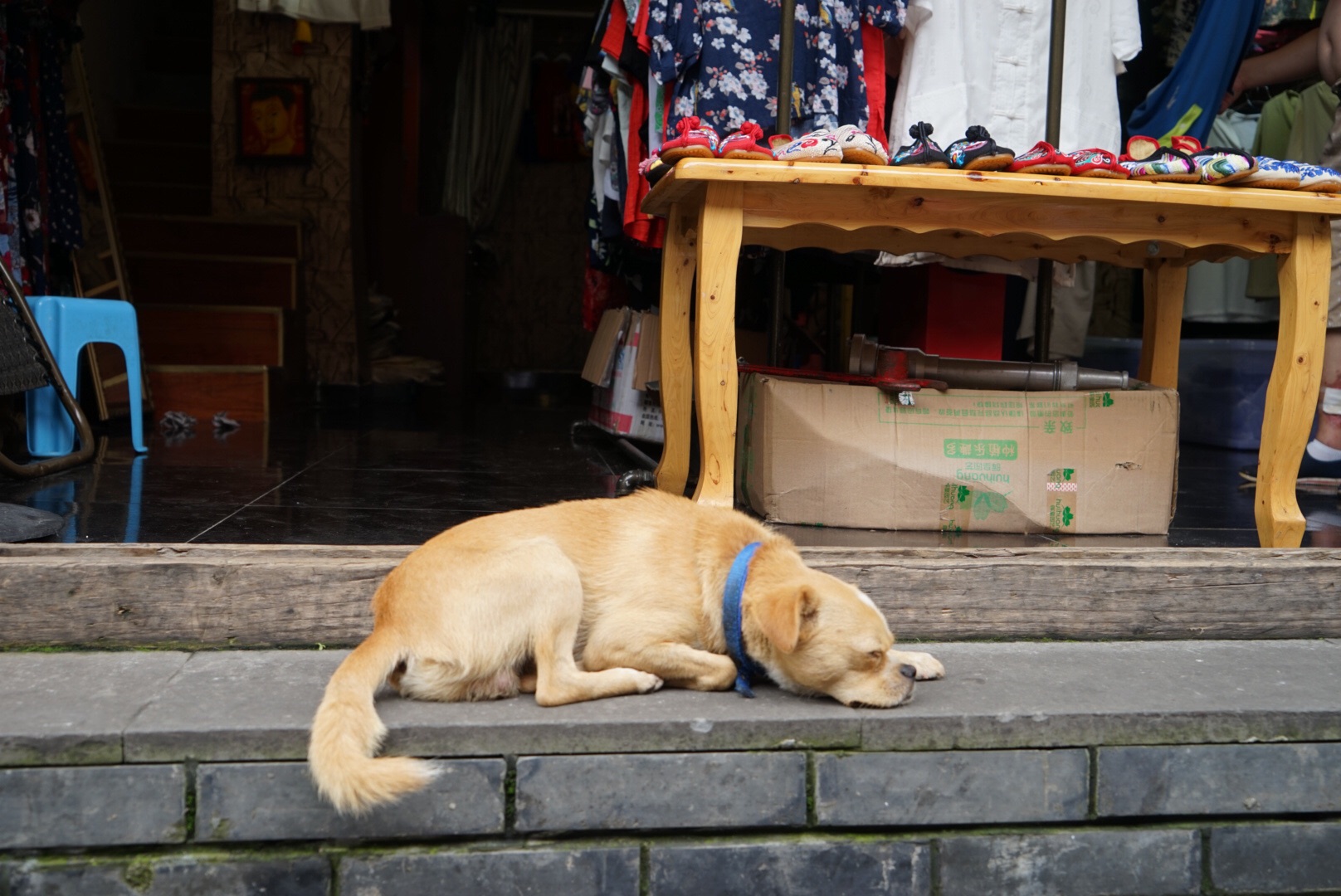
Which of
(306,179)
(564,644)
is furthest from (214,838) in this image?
(306,179)

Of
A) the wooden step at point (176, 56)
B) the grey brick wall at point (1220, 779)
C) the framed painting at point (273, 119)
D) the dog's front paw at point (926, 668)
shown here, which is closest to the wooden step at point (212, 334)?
the framed painting at point (273, 119)

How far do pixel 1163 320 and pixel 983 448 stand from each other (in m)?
1.07

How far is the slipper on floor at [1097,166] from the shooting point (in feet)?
9.52

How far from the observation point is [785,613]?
2020mm

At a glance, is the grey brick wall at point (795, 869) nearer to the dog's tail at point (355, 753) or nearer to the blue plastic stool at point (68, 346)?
the dog's tail at point (355, 753)

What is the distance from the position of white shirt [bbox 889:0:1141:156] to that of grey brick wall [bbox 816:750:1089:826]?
8.01ft

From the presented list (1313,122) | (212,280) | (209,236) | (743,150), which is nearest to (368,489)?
(743,150)

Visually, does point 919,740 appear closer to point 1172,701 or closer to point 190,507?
point 1172,701

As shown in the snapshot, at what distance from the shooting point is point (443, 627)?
207 cm

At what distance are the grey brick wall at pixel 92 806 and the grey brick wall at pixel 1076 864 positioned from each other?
4.83 ft

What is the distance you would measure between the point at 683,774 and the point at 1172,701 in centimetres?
104

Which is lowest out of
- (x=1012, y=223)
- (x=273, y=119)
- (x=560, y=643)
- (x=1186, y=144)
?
(x=560, y=643)

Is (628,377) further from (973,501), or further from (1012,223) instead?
(1012,223)

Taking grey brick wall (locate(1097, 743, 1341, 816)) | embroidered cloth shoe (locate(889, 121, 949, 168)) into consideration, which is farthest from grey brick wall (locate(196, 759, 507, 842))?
embroidered cloth shoe (locate(889, 121, 949, 168))
